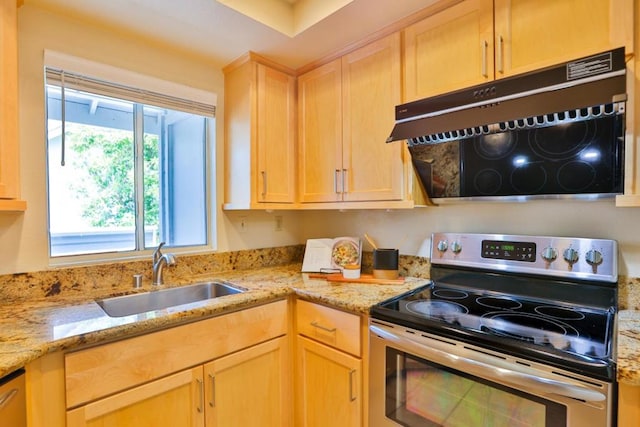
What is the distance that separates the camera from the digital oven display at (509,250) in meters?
1.45

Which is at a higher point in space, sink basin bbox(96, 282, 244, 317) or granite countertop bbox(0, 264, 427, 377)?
granite countertop bbox(0, 264, 427, 377)

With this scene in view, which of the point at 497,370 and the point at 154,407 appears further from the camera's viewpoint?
the point at 154,407

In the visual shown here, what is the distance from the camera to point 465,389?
108 centimetres

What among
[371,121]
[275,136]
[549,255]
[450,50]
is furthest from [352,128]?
[549,255]

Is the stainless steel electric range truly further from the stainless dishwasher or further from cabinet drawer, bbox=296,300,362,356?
the stainless dishwasher

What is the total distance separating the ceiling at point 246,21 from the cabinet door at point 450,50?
11 cm

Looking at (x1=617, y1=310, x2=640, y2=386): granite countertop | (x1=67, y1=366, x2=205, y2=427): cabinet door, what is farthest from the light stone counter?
(x1=67, y1=366, x2=205, y2=427): cabinet door

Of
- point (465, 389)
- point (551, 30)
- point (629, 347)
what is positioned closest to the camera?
point (629, 347)

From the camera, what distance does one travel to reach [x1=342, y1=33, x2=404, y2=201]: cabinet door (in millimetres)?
1615

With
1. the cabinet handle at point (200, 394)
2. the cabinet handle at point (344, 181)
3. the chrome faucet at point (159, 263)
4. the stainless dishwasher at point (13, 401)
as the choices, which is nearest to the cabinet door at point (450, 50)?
the cabinet handle at point (344, 181)

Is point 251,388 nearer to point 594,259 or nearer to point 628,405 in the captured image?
point 628,405

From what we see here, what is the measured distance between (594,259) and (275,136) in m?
1.67

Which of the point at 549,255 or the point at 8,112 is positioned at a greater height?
the point at 8,112

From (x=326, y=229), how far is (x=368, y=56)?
1.18 metres
